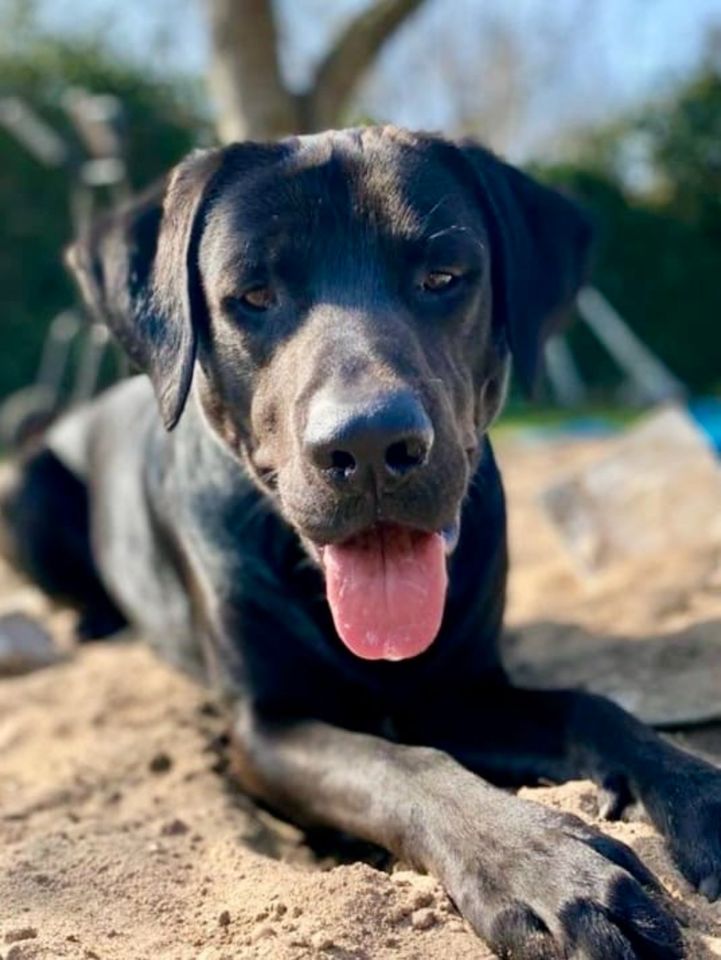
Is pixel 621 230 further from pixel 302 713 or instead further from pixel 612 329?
pixel 302 713

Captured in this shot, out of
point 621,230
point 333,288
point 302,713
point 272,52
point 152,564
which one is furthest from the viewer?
point 621,230

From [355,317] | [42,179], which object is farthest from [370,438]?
[42,179]

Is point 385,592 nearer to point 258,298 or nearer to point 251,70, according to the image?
point 258,298

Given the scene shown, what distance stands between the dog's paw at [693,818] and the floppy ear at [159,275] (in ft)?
4.61

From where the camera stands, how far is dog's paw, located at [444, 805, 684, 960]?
1.92 m

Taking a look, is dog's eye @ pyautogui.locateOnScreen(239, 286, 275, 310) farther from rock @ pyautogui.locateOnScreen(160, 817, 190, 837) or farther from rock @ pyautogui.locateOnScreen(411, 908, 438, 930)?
rock @ pyautogui.locateOnScreen(411, 908, 438, 930)

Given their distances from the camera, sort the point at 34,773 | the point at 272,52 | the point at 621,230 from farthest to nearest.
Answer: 1. the point at 621,230
2. the point at 272,52
3. the point at 34,773

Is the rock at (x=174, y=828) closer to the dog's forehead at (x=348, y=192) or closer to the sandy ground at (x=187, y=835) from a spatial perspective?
the sandy ground at (x=187, y=835)

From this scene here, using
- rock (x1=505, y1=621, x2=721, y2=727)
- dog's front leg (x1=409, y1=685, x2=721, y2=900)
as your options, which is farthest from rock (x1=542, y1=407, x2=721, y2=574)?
dog's front leg (x1=409, y1=685, x2=721, y2=900)

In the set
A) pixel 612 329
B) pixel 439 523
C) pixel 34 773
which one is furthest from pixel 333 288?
pixel 612 329

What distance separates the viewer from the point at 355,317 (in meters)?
2.69

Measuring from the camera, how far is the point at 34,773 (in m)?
3.48

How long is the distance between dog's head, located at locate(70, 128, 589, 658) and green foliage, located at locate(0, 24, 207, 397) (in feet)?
35.7

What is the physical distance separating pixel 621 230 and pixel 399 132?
1325 cm
